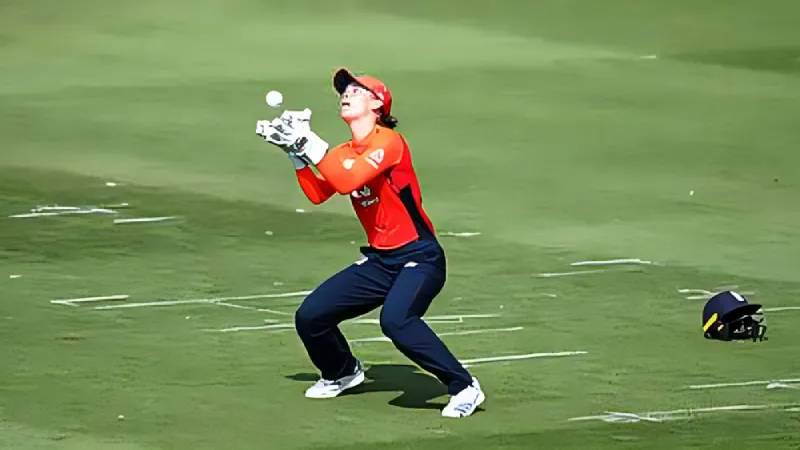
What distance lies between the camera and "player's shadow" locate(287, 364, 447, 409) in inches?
410

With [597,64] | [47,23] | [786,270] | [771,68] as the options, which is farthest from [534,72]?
[786,270]

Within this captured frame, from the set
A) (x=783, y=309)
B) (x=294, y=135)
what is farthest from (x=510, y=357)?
(x=294, y=135)

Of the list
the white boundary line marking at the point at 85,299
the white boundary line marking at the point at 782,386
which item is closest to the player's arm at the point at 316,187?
the white boundary line marking at the point at 782,386

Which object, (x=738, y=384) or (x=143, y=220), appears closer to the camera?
(x=738, y=384)

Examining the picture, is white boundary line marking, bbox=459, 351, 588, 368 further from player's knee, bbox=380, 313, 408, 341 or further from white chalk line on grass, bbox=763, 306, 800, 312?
white chalk line on grass, bbox=763, 306, 800, 312

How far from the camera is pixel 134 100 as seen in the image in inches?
818

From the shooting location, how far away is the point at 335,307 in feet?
33.3

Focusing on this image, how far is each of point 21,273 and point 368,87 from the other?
4281 mm

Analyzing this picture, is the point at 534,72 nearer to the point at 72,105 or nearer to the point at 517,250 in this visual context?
the point at 72,105

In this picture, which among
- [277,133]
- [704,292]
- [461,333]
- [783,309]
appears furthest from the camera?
[704,292]

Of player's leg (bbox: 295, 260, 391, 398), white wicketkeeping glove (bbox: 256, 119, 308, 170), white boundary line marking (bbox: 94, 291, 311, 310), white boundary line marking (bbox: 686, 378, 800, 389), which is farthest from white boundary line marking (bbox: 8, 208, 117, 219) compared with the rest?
white boundary line marking (bbox: 686, 378, 800, 389)

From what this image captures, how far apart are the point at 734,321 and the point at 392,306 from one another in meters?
2.76

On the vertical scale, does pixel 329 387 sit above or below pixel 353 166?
below

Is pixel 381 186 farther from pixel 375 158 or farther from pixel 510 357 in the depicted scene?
pixel 510 357
